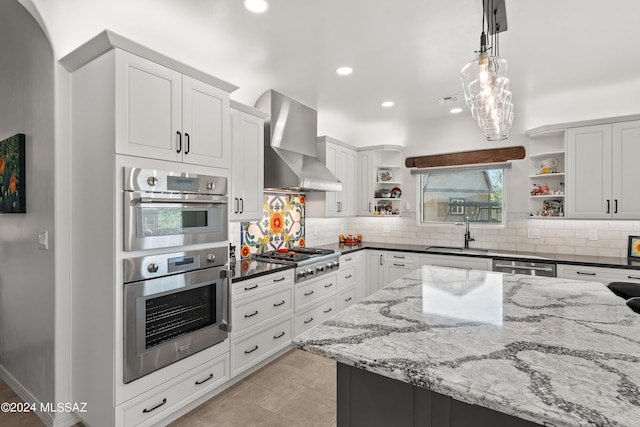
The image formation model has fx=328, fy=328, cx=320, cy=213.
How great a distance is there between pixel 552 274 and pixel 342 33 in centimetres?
312

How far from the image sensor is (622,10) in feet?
6.98

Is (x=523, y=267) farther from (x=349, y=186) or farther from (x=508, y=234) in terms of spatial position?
(x=349, y=186)

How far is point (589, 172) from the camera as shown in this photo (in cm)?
348

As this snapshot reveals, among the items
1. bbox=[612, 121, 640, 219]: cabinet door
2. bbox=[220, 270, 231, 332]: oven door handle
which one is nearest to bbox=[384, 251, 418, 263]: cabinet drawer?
bbox=[612, 121, 640, 219]: cabinet door

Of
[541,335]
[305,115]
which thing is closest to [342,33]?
[305,115]

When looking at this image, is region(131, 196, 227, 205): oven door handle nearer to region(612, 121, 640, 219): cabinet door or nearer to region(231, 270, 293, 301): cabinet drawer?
region(231, 270, 293, 301): cabinet drawer

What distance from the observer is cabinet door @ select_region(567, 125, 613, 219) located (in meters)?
3.41

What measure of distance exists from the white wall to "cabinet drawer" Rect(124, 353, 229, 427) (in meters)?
0.70

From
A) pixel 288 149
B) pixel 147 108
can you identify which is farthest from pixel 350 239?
pixel 147 108

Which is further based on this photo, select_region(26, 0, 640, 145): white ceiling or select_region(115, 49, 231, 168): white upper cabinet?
select_region(26, 0, 640, 145): white ceiling

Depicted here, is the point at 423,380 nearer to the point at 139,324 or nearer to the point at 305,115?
the point at 139,324

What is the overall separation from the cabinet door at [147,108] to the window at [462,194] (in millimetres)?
3530

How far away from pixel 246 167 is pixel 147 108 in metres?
1.18

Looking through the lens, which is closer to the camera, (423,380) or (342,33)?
(423,380)
